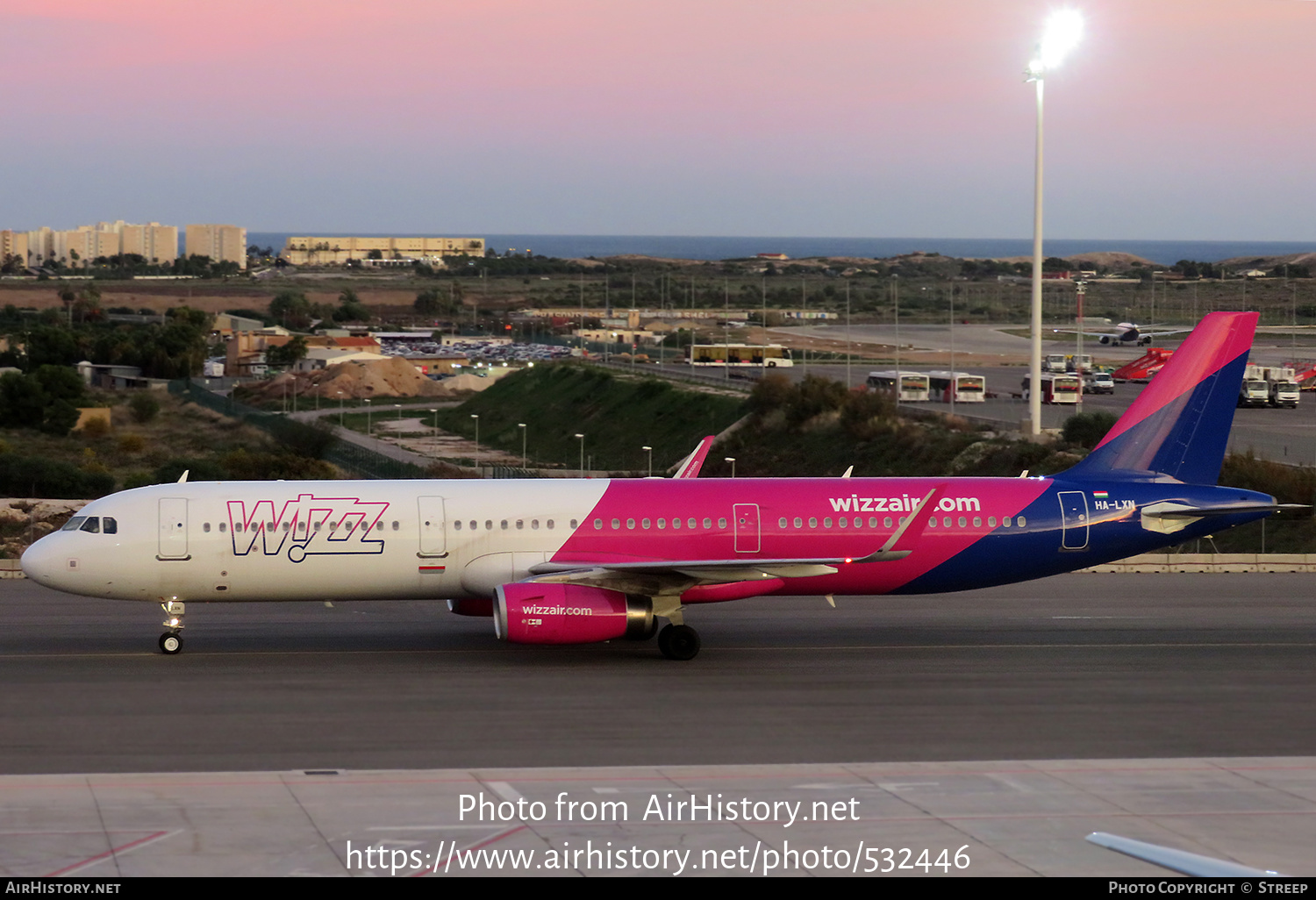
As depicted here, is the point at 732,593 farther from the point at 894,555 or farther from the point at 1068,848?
the point at 1068,848

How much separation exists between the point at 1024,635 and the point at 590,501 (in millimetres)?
9602

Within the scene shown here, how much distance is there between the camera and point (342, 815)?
57.4 feet

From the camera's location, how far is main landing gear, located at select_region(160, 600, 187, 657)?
93.3 ft

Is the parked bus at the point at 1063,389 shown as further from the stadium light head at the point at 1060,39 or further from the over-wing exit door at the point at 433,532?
the over-wing exit door at the point at 433,532

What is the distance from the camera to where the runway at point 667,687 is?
21266 millimetres

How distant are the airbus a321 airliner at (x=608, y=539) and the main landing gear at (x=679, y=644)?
0.11 ft

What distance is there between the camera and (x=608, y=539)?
2889 cm

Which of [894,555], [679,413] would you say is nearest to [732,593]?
[894,555]

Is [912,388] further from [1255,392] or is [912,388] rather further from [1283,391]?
[1283,391]

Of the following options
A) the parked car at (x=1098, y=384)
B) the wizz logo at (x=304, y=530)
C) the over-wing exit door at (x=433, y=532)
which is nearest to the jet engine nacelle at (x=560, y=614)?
the over-wing exit door at (x=433, y=532)

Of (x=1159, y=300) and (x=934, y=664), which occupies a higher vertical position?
(x=1159, y=300)

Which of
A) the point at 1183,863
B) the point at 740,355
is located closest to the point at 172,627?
the point at 1183,863

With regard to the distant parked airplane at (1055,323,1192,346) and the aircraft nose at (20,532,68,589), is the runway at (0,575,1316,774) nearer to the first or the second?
the aircraft nose at (20,532,68,589)

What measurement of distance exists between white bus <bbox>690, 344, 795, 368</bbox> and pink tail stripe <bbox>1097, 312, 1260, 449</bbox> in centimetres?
8653
